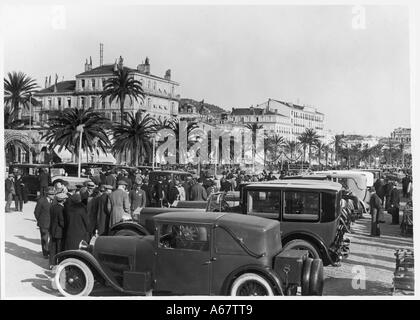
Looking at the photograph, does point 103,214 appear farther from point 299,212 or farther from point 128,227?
point 299,212

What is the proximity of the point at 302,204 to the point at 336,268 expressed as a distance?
1642mm

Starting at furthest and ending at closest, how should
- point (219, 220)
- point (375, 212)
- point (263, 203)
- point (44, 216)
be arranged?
1. point (375, 212)
2. point (44, 216)
3. point (263, 203)
4. point (219, 220)

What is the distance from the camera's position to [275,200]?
353 inches

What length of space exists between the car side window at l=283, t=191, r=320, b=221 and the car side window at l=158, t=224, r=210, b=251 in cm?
257

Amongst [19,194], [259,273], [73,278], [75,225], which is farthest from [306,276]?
[19,194]

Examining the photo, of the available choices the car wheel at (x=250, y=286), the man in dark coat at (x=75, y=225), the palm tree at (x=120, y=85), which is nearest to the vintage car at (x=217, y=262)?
the car wheel at (x=250, y=286)

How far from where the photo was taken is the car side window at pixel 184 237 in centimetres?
682

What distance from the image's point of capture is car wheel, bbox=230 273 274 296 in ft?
21.5

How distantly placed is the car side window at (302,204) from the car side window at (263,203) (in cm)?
19

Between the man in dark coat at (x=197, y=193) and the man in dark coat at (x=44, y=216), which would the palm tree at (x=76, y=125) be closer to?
the man in dark coat at (x=197, y=193)

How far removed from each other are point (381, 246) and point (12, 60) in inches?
379

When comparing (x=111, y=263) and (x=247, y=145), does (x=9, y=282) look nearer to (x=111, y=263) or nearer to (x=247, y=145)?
(x=111, y=263)

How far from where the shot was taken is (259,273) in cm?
658
